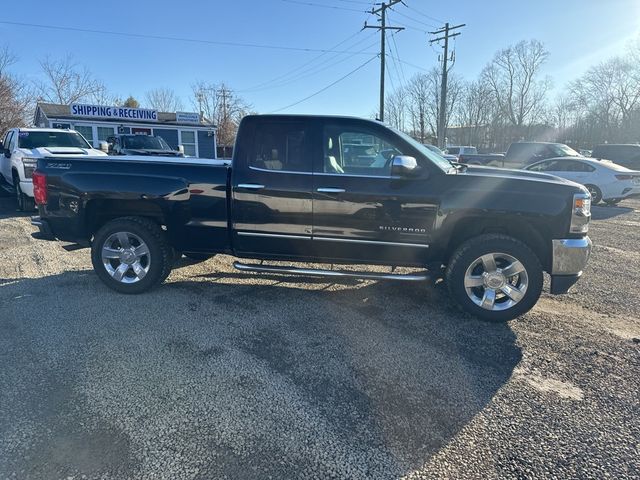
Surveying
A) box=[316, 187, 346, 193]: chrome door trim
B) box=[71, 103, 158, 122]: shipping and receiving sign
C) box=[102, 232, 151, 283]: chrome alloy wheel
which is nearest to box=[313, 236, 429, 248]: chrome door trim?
box=[316, 187, 346, 193]: chrome door trim

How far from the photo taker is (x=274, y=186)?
4328 millimetres

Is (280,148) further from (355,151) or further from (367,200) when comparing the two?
(367,200)

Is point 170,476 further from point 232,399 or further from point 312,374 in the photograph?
point 312,374

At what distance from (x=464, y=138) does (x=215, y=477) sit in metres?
78.0

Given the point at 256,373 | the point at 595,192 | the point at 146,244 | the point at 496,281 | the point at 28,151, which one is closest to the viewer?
the point at 256,373

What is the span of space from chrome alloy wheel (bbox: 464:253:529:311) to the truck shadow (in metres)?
0.27

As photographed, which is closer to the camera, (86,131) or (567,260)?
(567,260)

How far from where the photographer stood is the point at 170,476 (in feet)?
7.01

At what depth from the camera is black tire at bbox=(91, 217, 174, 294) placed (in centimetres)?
465

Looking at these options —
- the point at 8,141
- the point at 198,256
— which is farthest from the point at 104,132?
the point at 198,256

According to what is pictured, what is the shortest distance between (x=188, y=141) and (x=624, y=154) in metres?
24.1

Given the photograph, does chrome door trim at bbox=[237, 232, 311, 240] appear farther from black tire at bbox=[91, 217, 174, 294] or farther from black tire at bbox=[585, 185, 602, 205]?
black tire at bbox=[585, 185, 602, 205]

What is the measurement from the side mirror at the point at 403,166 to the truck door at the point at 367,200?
0.43ft

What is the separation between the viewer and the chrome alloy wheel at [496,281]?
4.05 metres
